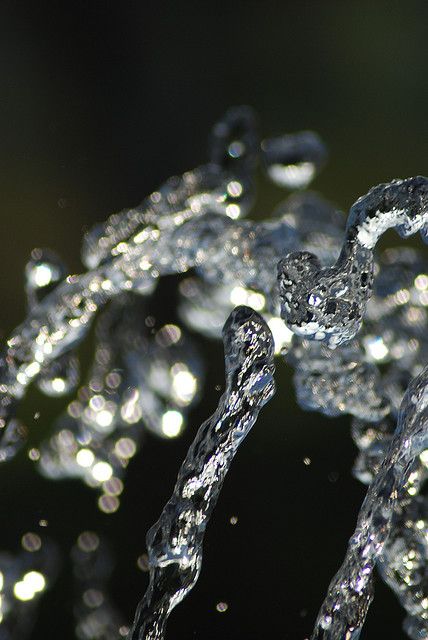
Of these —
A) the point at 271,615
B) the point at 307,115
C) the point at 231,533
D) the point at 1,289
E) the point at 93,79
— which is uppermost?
the point at 93,79

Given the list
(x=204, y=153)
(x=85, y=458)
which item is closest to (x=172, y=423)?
(x=85, y=458)

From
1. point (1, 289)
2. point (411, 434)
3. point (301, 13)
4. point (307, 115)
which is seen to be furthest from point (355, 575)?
point (301, 13)

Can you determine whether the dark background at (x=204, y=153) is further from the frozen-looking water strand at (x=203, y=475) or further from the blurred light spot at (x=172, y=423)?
the frozen-looking water strand at (x=203, y=475)

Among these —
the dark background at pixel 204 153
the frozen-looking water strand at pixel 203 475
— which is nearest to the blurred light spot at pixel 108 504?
the dark background at pixel 204 153

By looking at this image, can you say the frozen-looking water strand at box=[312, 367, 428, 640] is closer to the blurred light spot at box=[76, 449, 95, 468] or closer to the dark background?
the dark background

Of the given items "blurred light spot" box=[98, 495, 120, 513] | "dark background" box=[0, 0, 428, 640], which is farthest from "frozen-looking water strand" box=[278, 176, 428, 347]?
"blurred light spot" box=[98, 495, 120, 513]

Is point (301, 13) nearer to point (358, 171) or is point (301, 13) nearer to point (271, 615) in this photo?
point (358, 171)

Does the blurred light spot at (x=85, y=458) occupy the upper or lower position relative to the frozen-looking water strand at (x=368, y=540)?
upper
